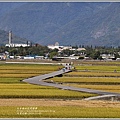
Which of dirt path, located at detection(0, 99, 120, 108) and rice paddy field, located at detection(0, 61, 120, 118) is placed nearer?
rice paddy field, located at detection(0, 61, 120, 118)

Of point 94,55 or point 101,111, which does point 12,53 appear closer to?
point 94,55

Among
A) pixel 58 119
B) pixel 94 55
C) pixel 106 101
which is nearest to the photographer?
pixel 58 119

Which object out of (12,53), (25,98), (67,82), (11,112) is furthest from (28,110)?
(12,53)

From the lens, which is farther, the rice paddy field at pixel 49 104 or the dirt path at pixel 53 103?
the dirt path at pixel 53 103

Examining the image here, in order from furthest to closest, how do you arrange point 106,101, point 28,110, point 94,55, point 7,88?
1. point 94,55
2. point 7,88
3. point 106,101
4. point 28,110

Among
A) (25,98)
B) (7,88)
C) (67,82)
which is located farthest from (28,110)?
(67,82)

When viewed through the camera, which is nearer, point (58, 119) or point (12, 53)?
point (58, 119)

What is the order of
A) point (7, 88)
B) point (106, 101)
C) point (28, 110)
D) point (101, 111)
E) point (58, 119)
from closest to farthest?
1. point (58, 119)
2. point (28, 110)
3. point (101, 111)
4. point (106, 101)
5. point (7, 88)

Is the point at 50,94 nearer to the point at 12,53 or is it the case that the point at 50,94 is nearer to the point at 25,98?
the point at 25,98

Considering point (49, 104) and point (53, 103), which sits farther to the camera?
point (53, 103)
